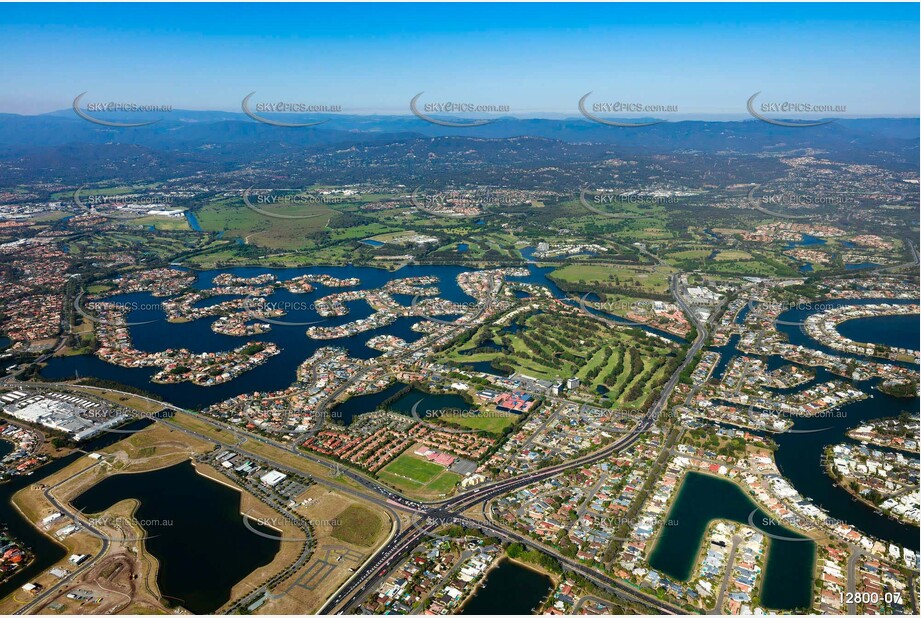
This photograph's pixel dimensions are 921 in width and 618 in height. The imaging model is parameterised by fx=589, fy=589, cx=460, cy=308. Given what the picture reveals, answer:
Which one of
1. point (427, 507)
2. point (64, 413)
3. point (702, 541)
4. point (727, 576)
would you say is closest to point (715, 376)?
point (702, 541)

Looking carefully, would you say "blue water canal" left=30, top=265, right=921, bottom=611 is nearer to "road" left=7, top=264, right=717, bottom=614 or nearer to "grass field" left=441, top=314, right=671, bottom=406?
"road" left=7, top=264, right=717, bottom=614

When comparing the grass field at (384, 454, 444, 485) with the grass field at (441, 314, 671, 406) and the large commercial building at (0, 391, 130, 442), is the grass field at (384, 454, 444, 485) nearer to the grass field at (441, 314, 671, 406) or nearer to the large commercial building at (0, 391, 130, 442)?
the grass field at (441, 314, 671, 406)

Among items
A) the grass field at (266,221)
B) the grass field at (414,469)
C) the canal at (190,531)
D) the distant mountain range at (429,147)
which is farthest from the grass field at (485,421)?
the distant mountain range at (429,147)

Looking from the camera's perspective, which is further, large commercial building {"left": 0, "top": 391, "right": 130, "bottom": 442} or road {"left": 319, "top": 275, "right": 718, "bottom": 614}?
large commercial building {"left": 0, "top": 391, "right": 130, "bottom": 442}

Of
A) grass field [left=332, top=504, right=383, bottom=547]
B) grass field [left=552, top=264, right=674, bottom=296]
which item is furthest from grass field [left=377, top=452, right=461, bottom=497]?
grass field [left=552, top=264, right=674, bottom=296]

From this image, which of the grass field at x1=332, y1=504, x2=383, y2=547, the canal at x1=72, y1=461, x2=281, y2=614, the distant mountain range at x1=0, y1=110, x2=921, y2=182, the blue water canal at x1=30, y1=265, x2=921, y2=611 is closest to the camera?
the canal at x1=72, y1=461, x2=281, y2=614

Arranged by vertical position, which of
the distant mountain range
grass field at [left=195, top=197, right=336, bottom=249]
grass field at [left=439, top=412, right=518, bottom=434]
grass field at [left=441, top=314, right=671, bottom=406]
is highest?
the distant mountain range

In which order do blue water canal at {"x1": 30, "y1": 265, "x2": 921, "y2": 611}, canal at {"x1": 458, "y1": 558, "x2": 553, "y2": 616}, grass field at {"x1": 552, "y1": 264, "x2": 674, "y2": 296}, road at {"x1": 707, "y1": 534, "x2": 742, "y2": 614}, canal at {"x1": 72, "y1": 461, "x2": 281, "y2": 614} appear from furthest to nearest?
1. grass field at {"x1": 552, "y1": 264, "x2": 674, "y2": 296}
2. blue water canal at {"x1": 30, "y1": 265, "x2": 921, "y2": 611}
3. canal at {"x1": 72, "y1": 461, "x2": 281, "y2": 614}
4. canal at {"x1": 458, "y1": 558, "x2": 553, "y2": 616}
5. road at {"x1": 707, "y1": 534, "x2": 742, "y2": 614}

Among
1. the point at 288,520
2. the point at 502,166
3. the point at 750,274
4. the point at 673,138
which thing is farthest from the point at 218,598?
the point at 673,138

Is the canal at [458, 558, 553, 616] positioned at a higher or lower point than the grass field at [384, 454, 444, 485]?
lower

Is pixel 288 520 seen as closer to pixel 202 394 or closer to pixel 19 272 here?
pixel 202 394
